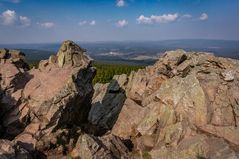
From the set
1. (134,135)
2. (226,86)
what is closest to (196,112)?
(226,86)

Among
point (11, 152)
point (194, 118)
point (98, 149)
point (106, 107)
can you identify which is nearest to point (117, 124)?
point (106, 107)

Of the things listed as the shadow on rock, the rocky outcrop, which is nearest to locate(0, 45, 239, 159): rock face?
the rocky outcrop

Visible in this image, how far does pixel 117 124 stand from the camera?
4709 cm

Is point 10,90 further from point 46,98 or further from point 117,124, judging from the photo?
point 117,124

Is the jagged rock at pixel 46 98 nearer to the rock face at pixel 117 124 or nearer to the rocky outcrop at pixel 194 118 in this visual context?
the rock face at pixel 117 124

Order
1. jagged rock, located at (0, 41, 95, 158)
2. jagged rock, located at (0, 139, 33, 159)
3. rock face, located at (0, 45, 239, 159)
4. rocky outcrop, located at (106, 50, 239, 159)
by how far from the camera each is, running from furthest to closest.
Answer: jagged rock, located at (0, 41, 95, 158)
rock face, located at (0, 45, 239, 159)
rocky outcrop, located at (106, 50, 239, 159)
jagged rock, located at (0, 139, 33, 159)

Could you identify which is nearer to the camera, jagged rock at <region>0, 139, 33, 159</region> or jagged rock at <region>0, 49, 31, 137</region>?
jagged rock at <region>0, 139, 33, 159</region>

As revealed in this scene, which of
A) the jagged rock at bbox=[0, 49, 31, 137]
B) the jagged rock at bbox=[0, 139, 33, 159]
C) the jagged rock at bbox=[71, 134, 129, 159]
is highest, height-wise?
the jagged rock at bbox=[0, 49, 31, 137]

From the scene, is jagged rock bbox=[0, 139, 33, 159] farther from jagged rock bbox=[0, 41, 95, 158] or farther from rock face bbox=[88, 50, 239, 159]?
rock face bbox=[88, 50, 239, 159]

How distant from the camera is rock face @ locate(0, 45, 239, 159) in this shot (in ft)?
103

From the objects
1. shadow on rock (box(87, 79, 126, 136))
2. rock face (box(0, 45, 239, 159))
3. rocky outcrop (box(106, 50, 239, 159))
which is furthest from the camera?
shadow on rock (box(87, 79, 126, 136))

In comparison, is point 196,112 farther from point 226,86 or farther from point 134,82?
point 134,82

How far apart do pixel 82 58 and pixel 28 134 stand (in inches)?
562

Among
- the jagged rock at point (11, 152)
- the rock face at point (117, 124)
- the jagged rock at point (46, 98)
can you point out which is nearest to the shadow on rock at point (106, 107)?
the rock face at point (117, 124)
